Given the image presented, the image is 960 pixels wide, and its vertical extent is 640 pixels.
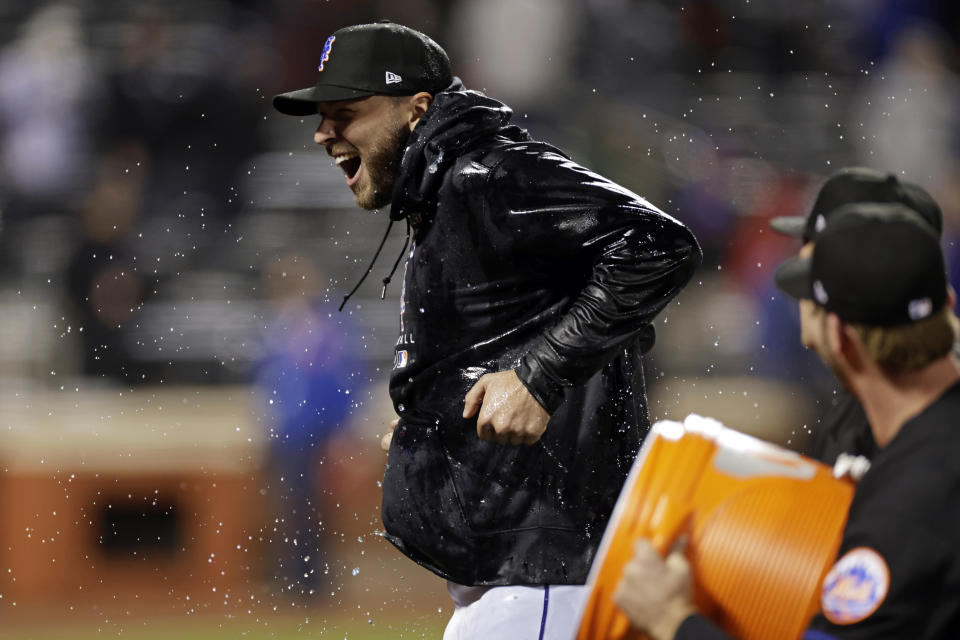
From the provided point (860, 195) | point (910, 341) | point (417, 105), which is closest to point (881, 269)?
point (910, 341)

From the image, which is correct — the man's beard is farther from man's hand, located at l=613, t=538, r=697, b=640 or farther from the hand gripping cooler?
man's hand, located at l=613, t=538, r=697, b=640

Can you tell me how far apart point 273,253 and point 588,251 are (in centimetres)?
703

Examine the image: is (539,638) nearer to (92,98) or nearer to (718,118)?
(92,98)

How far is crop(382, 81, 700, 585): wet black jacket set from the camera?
11.2 ft

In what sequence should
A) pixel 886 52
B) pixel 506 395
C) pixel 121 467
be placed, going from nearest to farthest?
pixel 506 395 < pixel 121 467 < pixel 886 52

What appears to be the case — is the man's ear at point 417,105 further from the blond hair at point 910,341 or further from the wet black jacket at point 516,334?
the blond hair at point 910,341

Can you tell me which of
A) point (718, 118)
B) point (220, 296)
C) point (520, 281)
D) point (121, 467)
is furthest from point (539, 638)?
point (718, 118)

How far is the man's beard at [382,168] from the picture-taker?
3.83 m

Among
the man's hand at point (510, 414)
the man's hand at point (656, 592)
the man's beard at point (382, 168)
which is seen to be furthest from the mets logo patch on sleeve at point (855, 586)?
the man's beard at point (382, 168)

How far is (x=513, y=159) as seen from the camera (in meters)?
3.53

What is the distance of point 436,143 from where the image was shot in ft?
11.8

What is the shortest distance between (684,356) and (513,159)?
671cm

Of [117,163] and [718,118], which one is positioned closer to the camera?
[117,163]

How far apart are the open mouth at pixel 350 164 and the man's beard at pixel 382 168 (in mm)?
30
